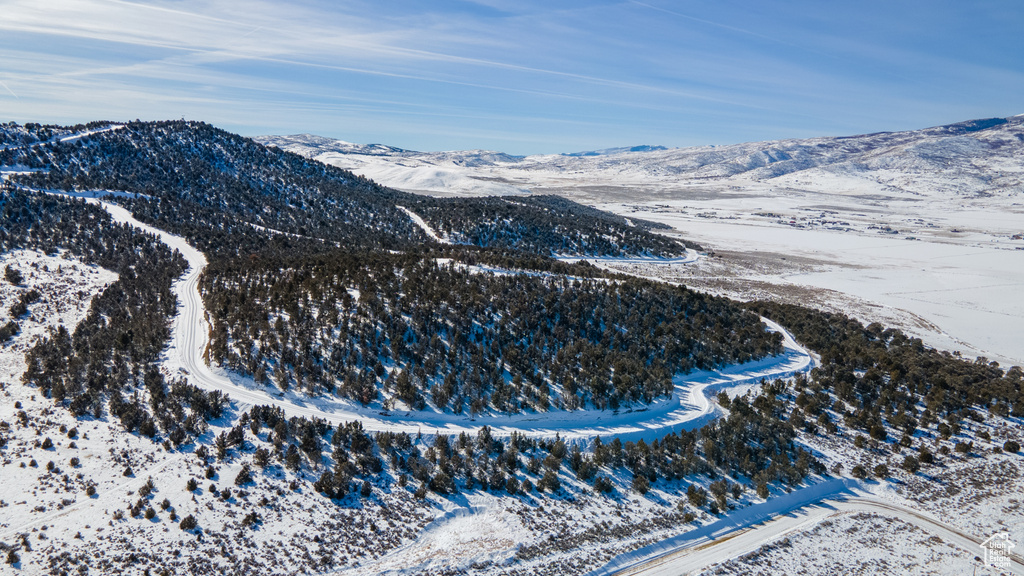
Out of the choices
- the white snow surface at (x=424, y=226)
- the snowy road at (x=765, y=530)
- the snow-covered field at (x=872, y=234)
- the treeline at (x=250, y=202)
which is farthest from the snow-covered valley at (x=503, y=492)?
the white snow surface at (x=424, y=226)

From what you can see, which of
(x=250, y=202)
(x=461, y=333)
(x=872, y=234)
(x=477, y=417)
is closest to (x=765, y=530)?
(x=477, y=417)

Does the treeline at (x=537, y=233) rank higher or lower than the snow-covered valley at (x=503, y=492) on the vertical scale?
higher

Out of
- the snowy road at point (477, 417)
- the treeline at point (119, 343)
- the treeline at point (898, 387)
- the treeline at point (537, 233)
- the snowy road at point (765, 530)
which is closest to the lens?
the snowy road at point (765, 530)

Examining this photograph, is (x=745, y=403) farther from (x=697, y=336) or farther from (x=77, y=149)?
(x=77, y=149)

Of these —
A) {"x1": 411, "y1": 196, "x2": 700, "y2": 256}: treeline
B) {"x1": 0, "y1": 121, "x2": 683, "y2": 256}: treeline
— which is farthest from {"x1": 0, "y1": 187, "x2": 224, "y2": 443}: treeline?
{"x1": 411, "y1": 196, "x2": 700, "y2": 256}: treeline

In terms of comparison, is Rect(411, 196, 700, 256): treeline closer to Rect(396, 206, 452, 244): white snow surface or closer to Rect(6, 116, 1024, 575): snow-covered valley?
Rect(396, 206, 452, 244): white snow surface

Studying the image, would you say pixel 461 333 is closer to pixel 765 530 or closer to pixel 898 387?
pixel 765 530

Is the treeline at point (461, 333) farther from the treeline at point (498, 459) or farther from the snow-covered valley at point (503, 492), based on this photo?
the treeline at point (498, 459)
